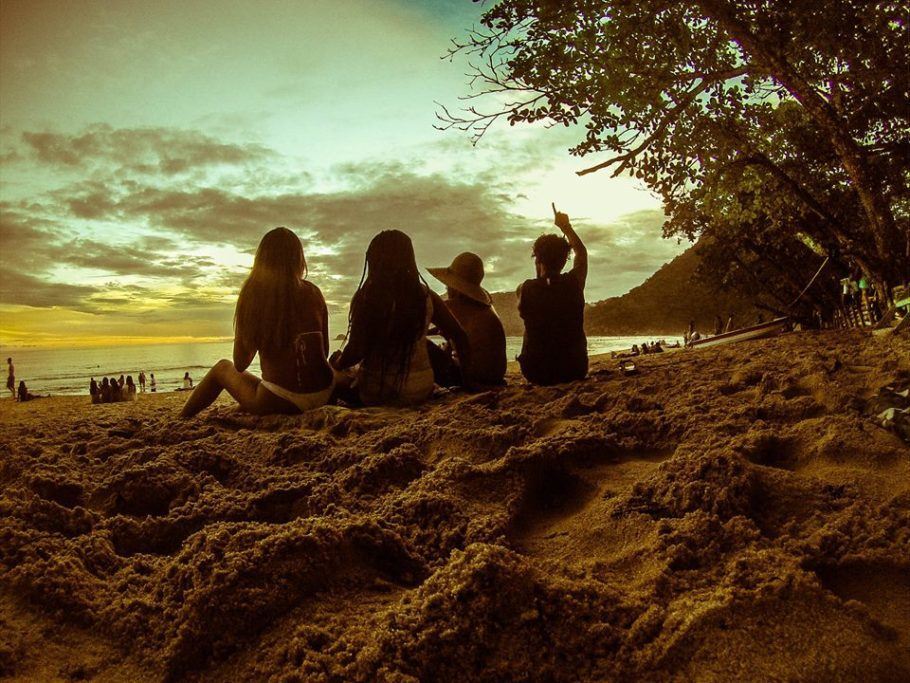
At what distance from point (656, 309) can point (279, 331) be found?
6763 cm

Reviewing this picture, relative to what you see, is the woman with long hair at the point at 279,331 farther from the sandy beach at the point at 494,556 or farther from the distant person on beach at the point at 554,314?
the distant person on beach at the point at 554,314

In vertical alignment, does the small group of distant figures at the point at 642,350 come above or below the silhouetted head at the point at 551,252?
below

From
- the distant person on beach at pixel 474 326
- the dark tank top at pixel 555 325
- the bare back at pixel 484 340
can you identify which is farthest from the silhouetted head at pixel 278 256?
the dark tank top at pixel 555 325

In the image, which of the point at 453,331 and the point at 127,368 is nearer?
the point at 453,331

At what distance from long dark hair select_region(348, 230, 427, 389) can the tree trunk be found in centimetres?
371

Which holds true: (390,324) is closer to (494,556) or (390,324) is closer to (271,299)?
(271,299)

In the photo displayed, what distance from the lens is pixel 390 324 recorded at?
4.92m

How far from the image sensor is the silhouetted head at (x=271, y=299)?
15.3ft

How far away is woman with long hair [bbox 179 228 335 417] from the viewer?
15.3ft

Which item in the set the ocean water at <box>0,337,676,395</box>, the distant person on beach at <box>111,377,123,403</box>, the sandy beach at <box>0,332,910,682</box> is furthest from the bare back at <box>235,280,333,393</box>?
the ocean water at <box>0,337,676,395</box>

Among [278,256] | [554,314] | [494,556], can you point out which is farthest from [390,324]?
[494,556]

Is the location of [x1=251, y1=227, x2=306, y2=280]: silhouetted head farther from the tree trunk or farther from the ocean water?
the ocean water

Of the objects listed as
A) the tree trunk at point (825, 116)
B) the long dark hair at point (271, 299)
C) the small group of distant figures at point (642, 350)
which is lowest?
the small group of distant figures at point (642, 350)

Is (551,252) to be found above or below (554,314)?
above
